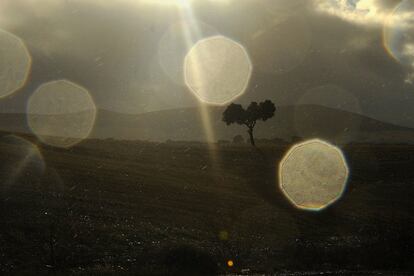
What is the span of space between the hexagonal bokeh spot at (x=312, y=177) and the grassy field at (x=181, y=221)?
1685 millimetres

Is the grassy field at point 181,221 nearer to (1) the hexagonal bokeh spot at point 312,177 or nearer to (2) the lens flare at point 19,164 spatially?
(2) the lens flare at point 19,164

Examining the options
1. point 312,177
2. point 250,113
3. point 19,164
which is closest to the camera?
point 19,164

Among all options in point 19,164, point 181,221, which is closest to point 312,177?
point 181,221

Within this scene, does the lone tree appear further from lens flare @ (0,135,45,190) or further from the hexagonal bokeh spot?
lens flare @ (0,135,45,190)

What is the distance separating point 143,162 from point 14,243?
4738 centimetres

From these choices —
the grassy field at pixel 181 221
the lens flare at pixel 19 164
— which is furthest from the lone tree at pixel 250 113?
the lens flare at pixel 19 164

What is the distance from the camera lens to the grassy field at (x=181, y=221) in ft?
101

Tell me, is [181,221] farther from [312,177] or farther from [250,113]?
[250,113]

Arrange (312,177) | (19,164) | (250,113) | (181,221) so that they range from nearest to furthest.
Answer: (181,221) → (19,164) → (312,177) → (250,113)

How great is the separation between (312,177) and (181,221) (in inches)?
1363

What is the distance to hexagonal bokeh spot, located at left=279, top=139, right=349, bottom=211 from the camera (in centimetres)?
5950

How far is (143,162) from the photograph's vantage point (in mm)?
78750

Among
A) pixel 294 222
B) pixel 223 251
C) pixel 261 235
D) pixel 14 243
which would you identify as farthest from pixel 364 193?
pixel 14 243

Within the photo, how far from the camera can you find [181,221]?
43406mm
